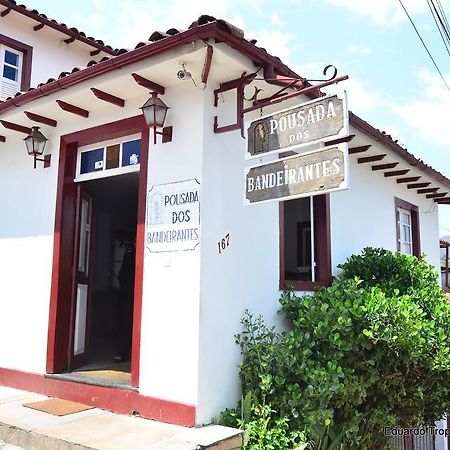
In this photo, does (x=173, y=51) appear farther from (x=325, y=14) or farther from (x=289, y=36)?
(x=325, y=14)

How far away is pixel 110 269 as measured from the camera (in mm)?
9117

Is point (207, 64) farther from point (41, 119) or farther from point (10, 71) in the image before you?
point (10, 71)

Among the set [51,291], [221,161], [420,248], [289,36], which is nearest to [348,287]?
[221,161]

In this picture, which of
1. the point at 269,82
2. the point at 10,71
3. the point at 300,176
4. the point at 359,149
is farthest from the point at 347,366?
the point at 10,71

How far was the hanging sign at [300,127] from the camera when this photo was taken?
3695 mm

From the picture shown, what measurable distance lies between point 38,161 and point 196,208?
108 inches

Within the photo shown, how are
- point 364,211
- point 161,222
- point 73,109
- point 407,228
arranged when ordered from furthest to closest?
1. point 407,228
2. point 364,211
3. point 73,109
4. point 161,222

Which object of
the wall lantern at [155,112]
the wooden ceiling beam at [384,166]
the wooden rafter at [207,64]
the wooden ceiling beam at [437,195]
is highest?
the wooden ceiling beam at [437,195]

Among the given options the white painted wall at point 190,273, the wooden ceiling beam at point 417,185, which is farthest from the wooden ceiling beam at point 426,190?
the white painted wall at point 190,273

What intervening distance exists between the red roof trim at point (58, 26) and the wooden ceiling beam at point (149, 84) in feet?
16.8

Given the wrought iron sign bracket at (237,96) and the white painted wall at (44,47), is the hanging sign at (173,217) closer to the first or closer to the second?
the wrought iron sign bracket at (237,96)

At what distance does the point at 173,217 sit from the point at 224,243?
56cm

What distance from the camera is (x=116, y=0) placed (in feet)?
17.8

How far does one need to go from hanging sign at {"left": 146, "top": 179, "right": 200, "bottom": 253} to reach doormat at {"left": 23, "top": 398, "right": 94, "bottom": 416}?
71.6 inches
